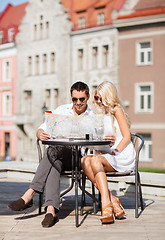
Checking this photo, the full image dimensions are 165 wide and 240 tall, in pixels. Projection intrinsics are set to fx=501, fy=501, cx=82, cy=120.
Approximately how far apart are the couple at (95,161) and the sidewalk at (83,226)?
14cm

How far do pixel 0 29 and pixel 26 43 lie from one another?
14.6 ft

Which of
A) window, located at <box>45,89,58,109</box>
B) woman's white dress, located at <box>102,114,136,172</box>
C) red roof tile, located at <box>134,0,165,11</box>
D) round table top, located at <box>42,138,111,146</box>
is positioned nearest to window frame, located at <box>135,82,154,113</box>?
red roof tile, located at <box>134,0,165,11</box>

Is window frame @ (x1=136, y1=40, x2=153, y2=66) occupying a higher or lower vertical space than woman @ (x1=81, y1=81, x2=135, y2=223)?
higher

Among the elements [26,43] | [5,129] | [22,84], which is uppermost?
[26,43]

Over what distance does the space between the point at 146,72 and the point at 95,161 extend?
22.0m

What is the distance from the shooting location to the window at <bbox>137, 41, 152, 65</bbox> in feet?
86.7

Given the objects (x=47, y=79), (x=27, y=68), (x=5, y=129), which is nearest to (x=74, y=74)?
(x=47, y=79)

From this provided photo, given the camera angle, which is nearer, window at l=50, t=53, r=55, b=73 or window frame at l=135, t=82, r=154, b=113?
window frame at l=135, t=82, r=154, b=113

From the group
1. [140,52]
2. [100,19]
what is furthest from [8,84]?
[140,52]

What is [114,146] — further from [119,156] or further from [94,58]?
[94,58]

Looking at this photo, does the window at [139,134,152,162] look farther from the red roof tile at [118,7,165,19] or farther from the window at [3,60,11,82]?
the window at [3,60,11,82]

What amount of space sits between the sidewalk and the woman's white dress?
52 centimetres

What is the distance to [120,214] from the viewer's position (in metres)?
4.93

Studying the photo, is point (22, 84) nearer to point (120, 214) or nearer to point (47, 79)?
point (47, 79)
